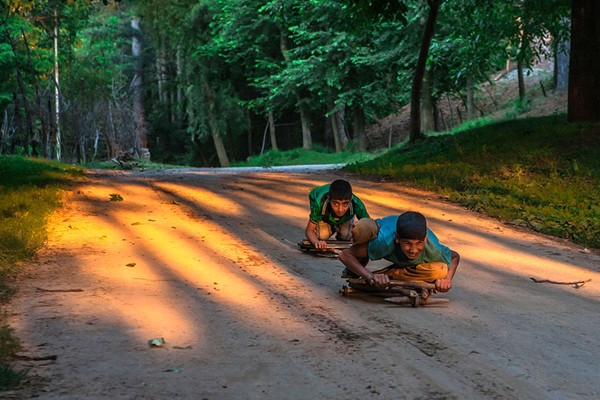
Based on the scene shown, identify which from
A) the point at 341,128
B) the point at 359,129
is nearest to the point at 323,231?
the point at 359,129

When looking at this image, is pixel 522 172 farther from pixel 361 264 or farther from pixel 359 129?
pixel 359 129

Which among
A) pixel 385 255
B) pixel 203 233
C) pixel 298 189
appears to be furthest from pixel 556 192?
pixel 385 255

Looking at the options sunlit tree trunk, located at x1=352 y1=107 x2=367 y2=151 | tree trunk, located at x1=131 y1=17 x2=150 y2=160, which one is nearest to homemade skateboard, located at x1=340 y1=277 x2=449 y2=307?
tree trunk, located at x1=131 y1=17 x2=150 y2=160

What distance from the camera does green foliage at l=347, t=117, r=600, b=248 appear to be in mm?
12338

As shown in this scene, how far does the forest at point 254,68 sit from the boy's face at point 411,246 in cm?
1616

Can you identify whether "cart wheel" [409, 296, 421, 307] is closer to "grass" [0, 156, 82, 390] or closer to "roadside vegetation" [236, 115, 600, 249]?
"grass" [0, 156, 82, 390]

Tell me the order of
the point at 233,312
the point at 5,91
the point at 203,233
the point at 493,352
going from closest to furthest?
1. the point at 493,352
2. the point at 233,312
3. the point at 203,233
4. the point at 5,91

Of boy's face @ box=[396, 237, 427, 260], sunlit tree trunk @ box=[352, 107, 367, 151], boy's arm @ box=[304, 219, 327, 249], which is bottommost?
boy's arm @ box=[304, 219, 327, 249]

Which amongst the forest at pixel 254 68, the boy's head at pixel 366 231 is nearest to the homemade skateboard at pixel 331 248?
the boy's head at pixel 366 231

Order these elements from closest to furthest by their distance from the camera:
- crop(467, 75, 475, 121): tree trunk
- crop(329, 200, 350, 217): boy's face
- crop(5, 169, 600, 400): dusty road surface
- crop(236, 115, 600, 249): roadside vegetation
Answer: crop(5, 169, 600, 400): dusty road surface, crop(329, 200, 350, 217): boy's face, crop(236, 115, 600, 249): roadside vegetation, crop(467, 75, 475, 121): tree trunk

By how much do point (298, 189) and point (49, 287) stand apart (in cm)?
913

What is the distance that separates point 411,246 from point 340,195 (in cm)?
217

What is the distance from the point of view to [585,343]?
218 inches

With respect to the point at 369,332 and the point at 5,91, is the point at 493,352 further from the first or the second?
the point at 5,91
